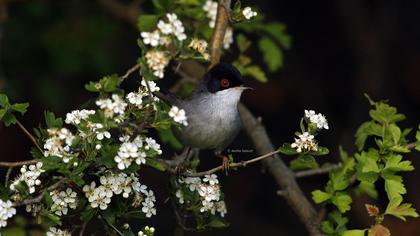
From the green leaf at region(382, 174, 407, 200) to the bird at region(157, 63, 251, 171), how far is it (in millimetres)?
870

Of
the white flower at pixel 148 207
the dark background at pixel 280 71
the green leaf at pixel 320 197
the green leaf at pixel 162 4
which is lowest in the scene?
the dark background at pixel 280 71

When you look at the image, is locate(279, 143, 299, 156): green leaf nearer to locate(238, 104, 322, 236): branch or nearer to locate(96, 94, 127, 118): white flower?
locate(96, 94, 127, 118): white flower

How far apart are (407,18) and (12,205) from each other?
19.3ft

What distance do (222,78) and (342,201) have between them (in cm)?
90

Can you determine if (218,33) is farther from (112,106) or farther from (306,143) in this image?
(112,106)

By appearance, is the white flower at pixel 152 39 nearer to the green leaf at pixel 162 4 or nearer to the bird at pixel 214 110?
the bird at pixel 214 110

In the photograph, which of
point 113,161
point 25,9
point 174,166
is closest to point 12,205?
point 113,161

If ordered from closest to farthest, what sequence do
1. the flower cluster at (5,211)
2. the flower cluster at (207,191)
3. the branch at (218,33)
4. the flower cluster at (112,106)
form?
the flower cluster at (112,106) → the flower cluster at (5,211) → the flower cluster at (207,191) → the branch at (218,33)

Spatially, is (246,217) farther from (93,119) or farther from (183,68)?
(93,119)

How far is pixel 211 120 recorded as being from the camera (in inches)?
166

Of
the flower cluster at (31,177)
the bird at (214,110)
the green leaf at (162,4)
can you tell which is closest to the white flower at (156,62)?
the flower cluster at (31,177)

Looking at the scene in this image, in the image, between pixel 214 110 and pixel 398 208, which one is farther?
pixel 214 110

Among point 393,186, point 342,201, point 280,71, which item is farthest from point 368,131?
point 280,71

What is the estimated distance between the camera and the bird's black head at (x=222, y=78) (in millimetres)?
4203
